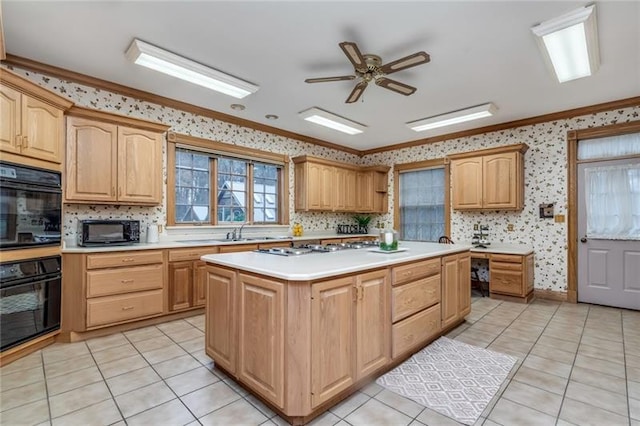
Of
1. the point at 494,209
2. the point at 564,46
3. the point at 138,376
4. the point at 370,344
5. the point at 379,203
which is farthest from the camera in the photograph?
the point at 379,203

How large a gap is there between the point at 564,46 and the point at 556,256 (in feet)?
10.5

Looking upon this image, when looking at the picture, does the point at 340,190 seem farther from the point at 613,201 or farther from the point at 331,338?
the point at 331,338

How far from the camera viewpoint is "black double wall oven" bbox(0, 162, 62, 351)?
8.25 feet

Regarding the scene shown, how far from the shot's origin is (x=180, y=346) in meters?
2.95

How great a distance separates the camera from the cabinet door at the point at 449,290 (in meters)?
3.11

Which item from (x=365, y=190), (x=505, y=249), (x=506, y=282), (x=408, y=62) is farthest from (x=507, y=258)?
(x=408, y=62)

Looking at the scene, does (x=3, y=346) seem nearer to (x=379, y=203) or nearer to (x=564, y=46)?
(x=564, y=46)

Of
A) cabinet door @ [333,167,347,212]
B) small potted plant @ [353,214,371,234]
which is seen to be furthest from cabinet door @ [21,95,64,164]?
small potted plant @ [353,214,371,234]

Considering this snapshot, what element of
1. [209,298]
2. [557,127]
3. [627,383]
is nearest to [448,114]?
[557,127]

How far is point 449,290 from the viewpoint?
3.20 meters

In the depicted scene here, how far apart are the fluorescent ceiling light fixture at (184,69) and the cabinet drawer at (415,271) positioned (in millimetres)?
2597

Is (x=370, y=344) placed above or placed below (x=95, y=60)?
below

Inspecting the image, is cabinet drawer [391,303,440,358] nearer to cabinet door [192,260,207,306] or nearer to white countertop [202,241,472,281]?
white countertop [202,241,472,281]

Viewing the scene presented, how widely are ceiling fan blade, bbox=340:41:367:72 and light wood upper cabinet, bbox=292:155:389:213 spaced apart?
9.62 ft
